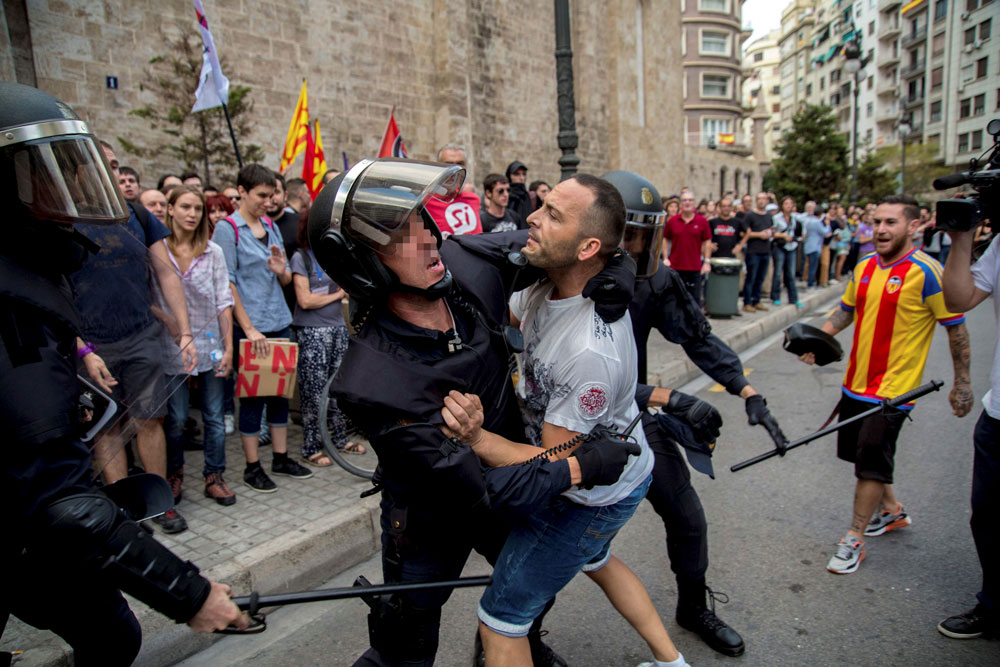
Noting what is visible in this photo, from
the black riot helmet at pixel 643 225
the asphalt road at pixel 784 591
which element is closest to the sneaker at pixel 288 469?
the asphalt road at pixel 784 591

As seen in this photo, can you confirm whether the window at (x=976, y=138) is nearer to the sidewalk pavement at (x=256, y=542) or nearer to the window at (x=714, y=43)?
the window at (x=714, y=43)

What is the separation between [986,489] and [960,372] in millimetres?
761

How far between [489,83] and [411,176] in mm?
14965

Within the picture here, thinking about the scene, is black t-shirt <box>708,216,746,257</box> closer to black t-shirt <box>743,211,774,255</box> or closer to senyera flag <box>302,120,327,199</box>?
black t-shirt <box>743,211,774,255</box>

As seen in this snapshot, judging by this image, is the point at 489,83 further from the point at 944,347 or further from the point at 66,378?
the point at 66,378

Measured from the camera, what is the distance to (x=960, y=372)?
10.6 ft

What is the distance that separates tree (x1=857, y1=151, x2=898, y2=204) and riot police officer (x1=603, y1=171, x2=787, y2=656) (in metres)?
42.0

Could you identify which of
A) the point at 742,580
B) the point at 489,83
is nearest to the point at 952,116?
the point at 489,83

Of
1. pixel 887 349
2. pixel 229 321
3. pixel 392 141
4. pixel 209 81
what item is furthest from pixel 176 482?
pixel 392 141

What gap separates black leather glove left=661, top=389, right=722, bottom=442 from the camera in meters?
2.55

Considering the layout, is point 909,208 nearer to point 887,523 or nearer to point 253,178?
point 887,523

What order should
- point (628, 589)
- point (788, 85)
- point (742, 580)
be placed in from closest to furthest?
point (628, 589) < point (742, 580) < point (788, 85)

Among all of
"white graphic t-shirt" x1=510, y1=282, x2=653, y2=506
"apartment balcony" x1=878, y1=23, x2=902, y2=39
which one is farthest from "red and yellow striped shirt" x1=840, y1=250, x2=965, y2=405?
"apartment balcony" x1=878, y1=23, x2=902, y2=39

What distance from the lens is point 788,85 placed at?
86750mm
